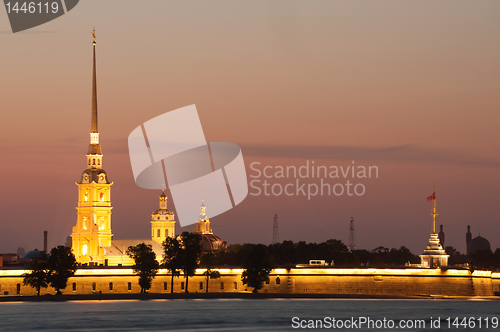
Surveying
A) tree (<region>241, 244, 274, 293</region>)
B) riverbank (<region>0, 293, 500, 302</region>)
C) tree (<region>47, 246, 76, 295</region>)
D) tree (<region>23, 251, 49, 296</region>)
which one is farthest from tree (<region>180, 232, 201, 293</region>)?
tree (<region>23, 251, 49, 296</region>)

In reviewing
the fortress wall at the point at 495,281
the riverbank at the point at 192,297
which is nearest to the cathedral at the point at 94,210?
the riverbank at the point at 192,297

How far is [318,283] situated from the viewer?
497 feet

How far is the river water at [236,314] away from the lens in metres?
98.9

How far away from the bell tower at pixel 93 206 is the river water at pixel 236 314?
144ft

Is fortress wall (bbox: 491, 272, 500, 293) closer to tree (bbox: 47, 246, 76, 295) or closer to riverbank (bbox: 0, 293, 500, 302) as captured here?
riverbank (bbox: 0, 293, 500, 302)

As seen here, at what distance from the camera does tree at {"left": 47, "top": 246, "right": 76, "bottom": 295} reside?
140 meters

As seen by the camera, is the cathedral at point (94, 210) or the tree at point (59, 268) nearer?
the tree at point (59, 268)

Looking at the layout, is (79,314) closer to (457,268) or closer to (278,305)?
(278,305)

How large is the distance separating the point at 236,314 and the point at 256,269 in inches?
1385

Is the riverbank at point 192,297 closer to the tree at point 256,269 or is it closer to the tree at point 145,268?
the tree at point 145,268

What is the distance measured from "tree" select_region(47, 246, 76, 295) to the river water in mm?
4691

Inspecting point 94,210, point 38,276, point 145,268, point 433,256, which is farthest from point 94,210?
point 433,256

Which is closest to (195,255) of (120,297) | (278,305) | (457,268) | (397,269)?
(120,297)

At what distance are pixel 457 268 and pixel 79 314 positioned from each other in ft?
225
